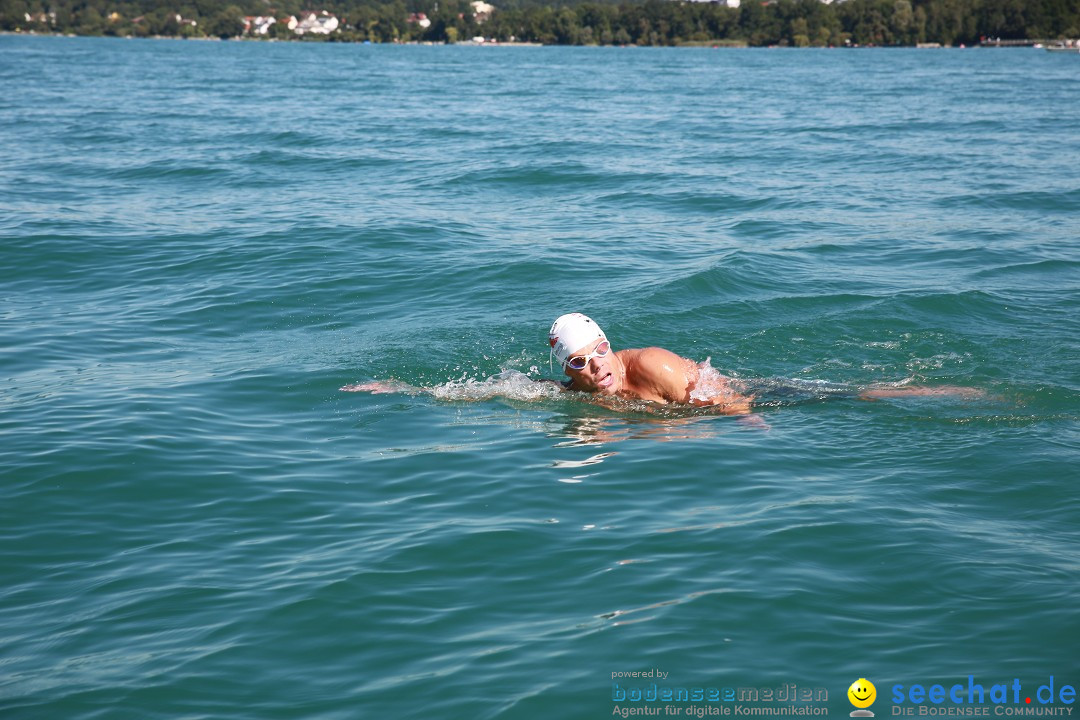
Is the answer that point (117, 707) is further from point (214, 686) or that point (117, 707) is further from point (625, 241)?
point (625, 241)

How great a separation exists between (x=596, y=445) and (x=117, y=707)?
4133 mm

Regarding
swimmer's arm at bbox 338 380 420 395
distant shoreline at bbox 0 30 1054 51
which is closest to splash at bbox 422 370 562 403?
swimmer's arm at bbox 338 380 420 395

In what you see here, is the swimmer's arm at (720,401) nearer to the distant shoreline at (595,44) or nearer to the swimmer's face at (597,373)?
the swimmer's face at (597,373)

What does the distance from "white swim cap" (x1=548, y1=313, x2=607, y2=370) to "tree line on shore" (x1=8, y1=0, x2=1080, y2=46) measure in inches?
4670

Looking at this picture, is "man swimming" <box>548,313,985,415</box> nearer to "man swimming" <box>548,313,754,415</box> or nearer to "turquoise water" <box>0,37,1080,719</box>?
"man swimming" <box>548,313,754,415</box>

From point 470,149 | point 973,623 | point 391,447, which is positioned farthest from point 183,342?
point 470,149

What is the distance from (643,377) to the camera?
8578mm

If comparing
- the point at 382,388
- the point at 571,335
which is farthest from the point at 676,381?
the point at 382,388

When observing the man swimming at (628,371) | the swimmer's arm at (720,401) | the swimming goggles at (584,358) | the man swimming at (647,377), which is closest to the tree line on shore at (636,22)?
the man swimming at (647,377)

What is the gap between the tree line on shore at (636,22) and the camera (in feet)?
369

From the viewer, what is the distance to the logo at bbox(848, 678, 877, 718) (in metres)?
4.65

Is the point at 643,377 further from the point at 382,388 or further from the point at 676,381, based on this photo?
the point at 382,388

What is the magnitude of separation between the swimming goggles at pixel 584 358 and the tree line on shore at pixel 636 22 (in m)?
119

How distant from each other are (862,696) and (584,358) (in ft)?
13.3
